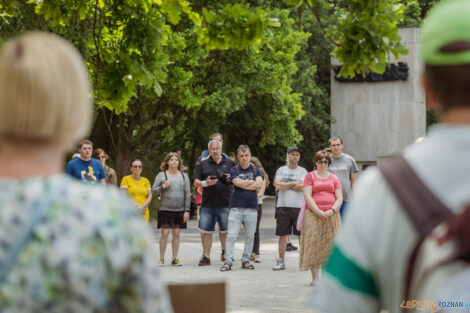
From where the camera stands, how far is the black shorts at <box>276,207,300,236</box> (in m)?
12.5

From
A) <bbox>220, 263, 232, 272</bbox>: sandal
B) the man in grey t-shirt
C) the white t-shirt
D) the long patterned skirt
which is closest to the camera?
the long patterned skirt

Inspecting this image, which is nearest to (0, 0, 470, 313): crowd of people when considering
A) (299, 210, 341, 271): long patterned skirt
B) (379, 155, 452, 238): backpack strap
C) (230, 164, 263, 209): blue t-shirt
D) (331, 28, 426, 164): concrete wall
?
(379, 155, 452, 238): backpack strap

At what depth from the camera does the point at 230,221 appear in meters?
12.5

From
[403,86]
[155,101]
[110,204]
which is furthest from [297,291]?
[403,86]

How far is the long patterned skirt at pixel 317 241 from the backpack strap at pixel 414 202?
8324 mm

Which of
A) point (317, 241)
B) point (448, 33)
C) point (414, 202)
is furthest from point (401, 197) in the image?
point (317, 241)

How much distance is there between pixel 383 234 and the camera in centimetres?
185

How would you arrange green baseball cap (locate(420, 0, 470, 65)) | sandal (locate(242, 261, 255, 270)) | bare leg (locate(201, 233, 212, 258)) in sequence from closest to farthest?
green baseball cap (locate(420, 0, 470, 65))
sandal (locate(242, 261, 255, 270))
bare leg (locate(201, 233, 212, 258))

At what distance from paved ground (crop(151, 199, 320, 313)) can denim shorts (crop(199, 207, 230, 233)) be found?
63cm

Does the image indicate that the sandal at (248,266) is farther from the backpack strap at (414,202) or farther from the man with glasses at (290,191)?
the backpack strap at (414,202)

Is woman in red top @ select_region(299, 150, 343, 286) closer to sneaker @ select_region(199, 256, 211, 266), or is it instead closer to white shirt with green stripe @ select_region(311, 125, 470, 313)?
sneaker @ select_region(199, 256, 211, 266)

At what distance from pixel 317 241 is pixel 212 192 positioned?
3.16 m

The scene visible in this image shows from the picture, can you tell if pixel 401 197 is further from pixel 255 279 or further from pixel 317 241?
pixel 255 279

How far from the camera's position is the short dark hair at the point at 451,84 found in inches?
73.5
